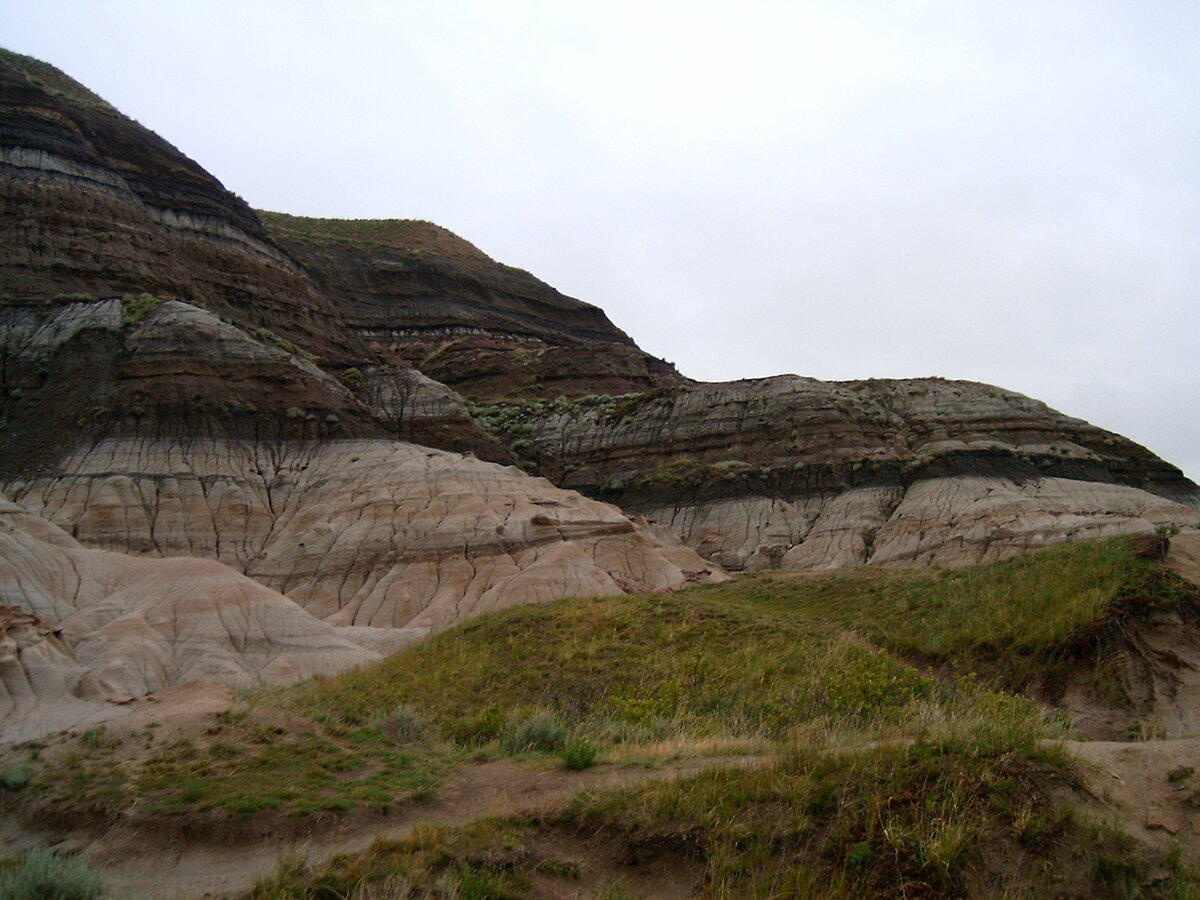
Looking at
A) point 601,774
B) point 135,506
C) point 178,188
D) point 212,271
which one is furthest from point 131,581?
point 178,188

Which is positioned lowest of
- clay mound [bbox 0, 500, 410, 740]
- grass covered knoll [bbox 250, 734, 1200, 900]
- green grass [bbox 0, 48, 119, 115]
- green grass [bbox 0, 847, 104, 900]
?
clay mound [bbox 0, 500, 410, 740]

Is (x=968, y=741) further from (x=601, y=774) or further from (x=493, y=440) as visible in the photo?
(x=493, y=440)

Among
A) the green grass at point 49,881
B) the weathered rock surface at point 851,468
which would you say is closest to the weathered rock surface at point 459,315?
the weathered rock surface at point 851,468

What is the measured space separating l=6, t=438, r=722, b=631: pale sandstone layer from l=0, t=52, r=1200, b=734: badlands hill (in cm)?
14

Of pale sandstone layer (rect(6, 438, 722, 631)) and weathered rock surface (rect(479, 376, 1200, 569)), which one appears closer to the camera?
pale sandstone layer (rect(6, 438, 722, 631))

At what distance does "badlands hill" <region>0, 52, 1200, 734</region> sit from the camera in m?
42.8

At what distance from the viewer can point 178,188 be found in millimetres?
75062

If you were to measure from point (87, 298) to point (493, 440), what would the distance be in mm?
26638

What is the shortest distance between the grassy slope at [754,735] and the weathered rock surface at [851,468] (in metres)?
24.4

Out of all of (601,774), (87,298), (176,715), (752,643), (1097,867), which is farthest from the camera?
(87,298)

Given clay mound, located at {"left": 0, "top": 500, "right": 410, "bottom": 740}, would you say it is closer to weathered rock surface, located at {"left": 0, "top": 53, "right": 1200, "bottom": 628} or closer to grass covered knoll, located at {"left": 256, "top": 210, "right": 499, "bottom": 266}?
weathered rock surface, located at {"left": 0, "top": 53, "right": 1200, "bottom": 628}

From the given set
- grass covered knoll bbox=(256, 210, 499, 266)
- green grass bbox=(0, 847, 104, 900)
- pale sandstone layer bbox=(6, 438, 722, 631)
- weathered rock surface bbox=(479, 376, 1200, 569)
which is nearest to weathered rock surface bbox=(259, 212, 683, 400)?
grass covered knoll bbox=(256, 210, 499, 266)

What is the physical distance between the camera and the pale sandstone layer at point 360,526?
42.2 metres

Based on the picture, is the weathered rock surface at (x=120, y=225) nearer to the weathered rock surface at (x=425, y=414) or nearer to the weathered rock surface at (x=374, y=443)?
the weathered rock surface at (x=374, y=443)
